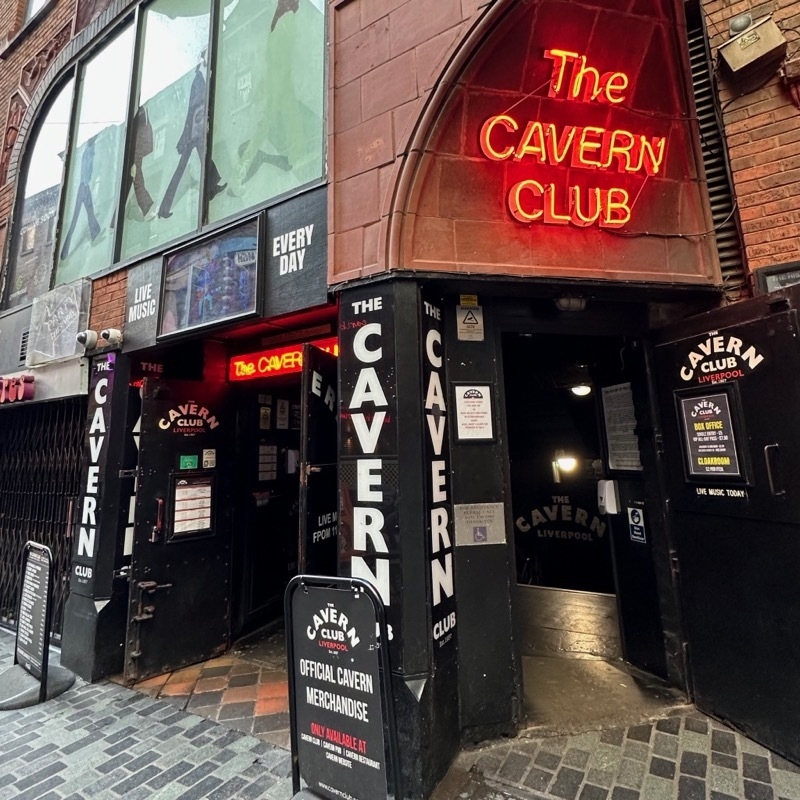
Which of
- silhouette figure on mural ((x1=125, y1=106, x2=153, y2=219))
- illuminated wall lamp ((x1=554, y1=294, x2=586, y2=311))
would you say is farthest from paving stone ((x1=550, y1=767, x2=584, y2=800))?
silhouette figure on mural ((x1=125, y1=106, x2=153, y2=219))

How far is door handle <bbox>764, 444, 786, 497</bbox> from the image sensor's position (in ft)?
9.98

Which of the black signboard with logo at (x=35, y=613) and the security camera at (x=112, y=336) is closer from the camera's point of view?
the black signboard with logo at (x=35, y=613)

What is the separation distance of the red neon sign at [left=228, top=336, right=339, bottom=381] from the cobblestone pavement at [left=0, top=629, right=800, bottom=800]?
125 inches

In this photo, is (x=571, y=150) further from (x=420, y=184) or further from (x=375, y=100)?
(x=375, y=100)

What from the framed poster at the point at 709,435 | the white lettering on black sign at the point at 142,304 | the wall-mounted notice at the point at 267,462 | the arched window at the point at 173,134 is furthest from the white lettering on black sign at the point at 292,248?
the framed poster at the point at 709,435

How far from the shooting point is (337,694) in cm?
254

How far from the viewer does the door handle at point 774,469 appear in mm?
3043

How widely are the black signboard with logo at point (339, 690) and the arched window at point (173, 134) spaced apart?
351cm

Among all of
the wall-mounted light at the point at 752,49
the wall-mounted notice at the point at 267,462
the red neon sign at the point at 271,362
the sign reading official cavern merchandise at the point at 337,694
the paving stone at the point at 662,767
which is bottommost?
the paving stone at the point at 662,767

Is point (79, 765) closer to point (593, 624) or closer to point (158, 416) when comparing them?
point (158, 416)

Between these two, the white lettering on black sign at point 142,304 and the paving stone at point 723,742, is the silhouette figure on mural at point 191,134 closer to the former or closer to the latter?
the white lettering on black sign at point 142,304

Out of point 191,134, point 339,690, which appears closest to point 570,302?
point 339,690

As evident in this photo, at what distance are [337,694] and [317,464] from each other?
1.71m

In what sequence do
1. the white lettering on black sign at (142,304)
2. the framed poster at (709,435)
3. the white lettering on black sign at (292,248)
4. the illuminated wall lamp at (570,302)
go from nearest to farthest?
the framed poster at (709,435) → the illuminated wall lamp at (570,302) → the white lettering on black sign at (292,248) → the white lettering on black sign at (142,304)
